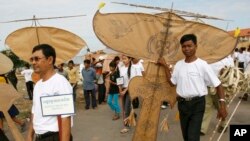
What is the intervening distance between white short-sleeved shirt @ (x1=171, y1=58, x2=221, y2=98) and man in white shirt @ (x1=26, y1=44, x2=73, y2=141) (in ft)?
7.27

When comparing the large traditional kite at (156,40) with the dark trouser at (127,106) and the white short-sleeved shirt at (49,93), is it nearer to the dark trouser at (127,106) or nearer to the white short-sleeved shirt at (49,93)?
the white short-sleeved shirt at (49,93)

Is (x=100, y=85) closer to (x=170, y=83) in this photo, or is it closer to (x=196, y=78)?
(x=170, y=83)

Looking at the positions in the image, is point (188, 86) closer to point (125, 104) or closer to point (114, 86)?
point (125, 104)

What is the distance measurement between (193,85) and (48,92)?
2401mm

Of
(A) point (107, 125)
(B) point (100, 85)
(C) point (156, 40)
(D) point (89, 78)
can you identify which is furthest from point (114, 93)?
(C) point (156, 40)

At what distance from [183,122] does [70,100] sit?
8.12 ft

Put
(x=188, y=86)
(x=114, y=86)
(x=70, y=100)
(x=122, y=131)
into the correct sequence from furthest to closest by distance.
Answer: (x=114, y=86), (x=122, y=131), (x=188, y=86), (x=70, y=100)

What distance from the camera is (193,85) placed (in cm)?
546

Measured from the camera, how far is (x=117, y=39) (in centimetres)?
611

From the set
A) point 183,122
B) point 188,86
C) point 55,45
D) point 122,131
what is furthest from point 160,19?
point 122,131

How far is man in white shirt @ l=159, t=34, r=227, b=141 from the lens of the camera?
542cm

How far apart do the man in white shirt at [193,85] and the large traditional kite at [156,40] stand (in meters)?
0.58

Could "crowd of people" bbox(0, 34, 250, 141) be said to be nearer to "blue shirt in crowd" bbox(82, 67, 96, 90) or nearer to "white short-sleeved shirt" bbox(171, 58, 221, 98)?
"white short-sleeved shirt" bbox(171, 58, 221, 98)

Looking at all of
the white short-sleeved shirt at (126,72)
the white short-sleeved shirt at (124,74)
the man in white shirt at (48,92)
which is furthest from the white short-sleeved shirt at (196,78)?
the white short-sleeved shirt at (124,74)
